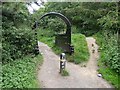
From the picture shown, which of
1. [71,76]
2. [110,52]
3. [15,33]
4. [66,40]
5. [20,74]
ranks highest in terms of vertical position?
[15,33]

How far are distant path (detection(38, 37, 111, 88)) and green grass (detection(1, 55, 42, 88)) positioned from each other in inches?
15.3

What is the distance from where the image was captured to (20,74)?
9438 millimetres

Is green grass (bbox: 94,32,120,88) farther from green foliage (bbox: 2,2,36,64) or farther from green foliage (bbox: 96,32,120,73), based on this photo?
green foliage (bbox: 2,2,36,64)

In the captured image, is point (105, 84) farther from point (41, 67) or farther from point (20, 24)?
point (20, 24)

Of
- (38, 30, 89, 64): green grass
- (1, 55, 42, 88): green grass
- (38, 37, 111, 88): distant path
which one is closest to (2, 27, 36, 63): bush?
(1, 55, 42, 88): green grass

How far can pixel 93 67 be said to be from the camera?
458 inches

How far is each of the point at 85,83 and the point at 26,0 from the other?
4.54 m

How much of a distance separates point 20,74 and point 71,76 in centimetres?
221

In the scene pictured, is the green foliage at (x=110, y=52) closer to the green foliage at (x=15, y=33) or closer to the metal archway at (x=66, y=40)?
the metal archway at (x=66, y=40)

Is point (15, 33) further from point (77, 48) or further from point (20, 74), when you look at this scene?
point (77, 48)

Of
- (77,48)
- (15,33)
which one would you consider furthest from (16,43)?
(77,48)

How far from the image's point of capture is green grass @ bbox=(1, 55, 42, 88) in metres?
8.70

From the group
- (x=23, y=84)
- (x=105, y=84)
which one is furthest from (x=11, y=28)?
(x=105, y=84)

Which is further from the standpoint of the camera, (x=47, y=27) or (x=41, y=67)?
(x=47, y=27)
